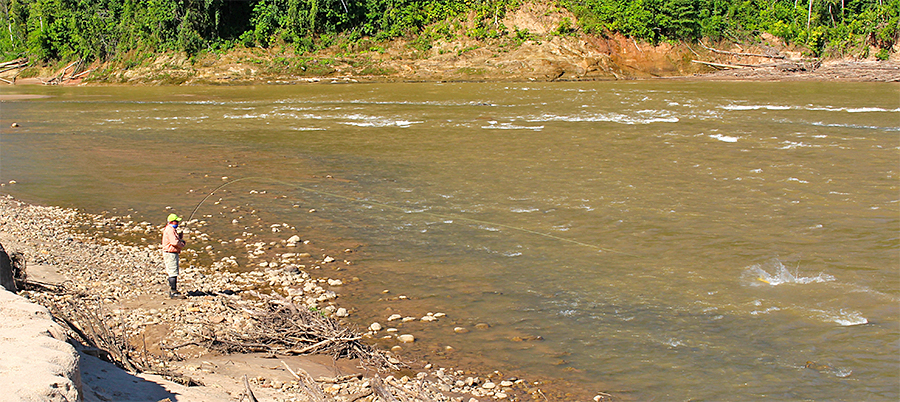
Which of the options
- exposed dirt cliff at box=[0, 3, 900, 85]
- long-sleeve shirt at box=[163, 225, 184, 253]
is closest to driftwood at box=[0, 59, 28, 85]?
exposed dirt cliff at box=[0, 3, 900, 85]

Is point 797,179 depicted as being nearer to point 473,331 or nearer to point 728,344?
point 728,344

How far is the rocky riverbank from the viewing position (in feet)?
21.0

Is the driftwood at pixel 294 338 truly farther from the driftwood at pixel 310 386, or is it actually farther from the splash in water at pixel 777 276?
the splash in water at pixel 777 276

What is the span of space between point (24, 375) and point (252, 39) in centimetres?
3985

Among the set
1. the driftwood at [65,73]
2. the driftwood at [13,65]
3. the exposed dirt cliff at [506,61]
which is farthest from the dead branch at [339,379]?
the driftwood at [13,65]

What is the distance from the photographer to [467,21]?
139ft

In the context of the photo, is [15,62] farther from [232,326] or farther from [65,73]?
[232,326]

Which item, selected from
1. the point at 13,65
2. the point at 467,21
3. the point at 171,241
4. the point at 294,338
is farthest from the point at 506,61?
the point at 13,65

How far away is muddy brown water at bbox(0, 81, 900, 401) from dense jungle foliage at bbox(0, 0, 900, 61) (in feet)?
51.1

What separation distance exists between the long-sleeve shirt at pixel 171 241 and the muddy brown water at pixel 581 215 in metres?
1.52

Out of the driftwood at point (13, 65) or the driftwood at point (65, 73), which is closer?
the driftwood at point (65, 73)

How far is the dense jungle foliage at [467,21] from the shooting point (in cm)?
4028

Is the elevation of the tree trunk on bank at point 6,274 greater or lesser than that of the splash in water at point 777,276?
greater

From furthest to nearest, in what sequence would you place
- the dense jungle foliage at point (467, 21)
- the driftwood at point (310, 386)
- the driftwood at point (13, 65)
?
the driftwood at point (13, 65) < the dense jungle foliage at point (467, 21) < the driftwood at point (310, 386)
